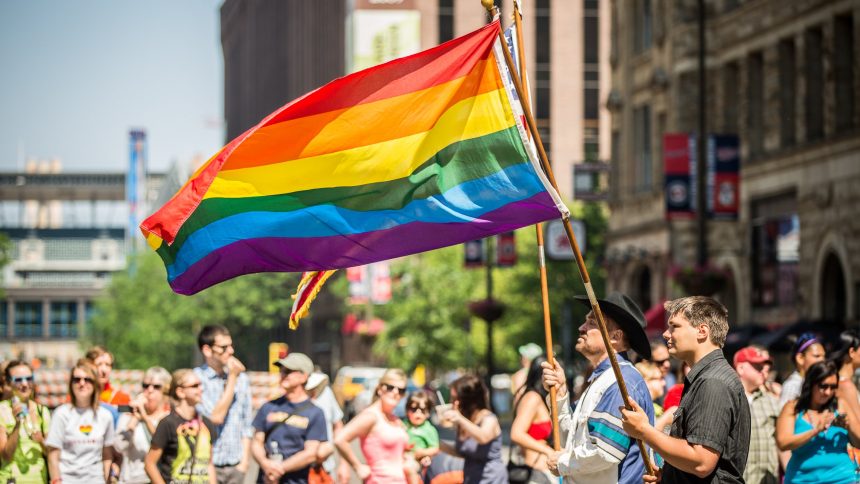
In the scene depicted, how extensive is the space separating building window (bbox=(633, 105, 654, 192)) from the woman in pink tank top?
1526 inches

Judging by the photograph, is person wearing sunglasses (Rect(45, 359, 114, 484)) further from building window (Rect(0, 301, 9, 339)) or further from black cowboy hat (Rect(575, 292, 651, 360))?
building window (Rect(0, 301, 9, 339))

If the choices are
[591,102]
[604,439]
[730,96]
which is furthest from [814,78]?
[591,102]

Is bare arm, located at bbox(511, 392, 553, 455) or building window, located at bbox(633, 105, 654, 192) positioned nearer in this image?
bare arm, located at bbox(511, 392, 553, 455)

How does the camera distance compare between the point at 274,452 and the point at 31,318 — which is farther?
the point at 31,318

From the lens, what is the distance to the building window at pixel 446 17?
98.2 metres

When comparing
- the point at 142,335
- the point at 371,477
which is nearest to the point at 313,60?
the point at 142,335

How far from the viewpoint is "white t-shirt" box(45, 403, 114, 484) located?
499 inches

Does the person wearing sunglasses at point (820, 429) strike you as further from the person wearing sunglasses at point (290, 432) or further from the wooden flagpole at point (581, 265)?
the person wearing sunglasses at point (290, 432)

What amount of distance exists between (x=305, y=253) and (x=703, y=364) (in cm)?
335

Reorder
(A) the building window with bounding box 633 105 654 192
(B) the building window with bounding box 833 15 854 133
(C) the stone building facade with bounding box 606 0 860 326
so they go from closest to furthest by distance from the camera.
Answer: (B) the building window with bounding box 833 15 854 133 < (C) the stone building facade with bounding box 606 0 860 326 < (A) the building window with bounding box 633 105 654 192

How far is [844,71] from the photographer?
36.7m

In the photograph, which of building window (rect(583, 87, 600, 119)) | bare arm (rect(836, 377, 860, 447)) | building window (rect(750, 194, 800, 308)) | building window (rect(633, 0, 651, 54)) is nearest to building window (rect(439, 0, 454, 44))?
building window (rect(583, 87, 600, 119))

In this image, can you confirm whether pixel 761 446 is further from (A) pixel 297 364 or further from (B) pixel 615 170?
(B) pixel 615 170

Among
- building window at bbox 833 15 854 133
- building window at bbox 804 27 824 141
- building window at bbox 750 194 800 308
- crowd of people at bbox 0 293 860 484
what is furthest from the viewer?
building window at bbox 750 194 800 308
